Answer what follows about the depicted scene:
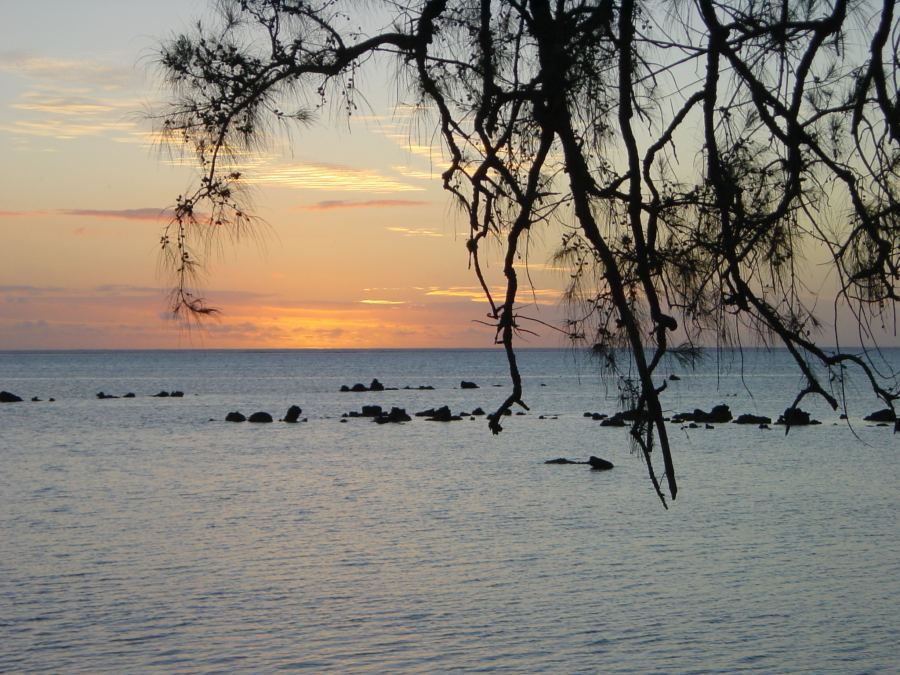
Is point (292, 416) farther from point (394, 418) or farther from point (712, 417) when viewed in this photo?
point (712, 417)

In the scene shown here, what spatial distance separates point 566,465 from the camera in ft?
87.8

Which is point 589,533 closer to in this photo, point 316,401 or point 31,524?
point 31,524

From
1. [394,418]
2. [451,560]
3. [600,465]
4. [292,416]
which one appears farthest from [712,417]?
[451,560]

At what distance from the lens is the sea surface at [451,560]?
35.6ft

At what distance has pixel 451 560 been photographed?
49.8 ft

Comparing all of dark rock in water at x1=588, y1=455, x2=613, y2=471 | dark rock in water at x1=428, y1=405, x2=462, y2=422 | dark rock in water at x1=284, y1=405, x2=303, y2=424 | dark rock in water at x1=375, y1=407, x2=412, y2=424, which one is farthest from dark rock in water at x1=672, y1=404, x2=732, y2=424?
dark rock in water at x1=588, y1=455, x2=613, y2=471

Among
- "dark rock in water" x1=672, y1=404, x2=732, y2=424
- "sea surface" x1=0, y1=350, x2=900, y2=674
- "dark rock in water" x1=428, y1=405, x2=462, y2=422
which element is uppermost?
"dark rock in water" x1=672, y1=404, x2=732, y2=424

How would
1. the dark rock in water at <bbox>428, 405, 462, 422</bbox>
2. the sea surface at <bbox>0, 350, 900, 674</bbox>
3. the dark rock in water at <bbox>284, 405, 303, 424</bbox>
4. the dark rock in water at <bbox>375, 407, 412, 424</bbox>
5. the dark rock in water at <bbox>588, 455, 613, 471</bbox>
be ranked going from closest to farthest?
the sea surface at <bbox>0, 350, 900, 674</bbox> → the dark rock in water at <bbox>588, 455, 613, 471</bbox> → the dark rock in water at <bbox>375, 407, 412, 424</bbox> → the dark rock in water at <bbox>428, 405, 462, 422</bbox> → the dark rock in water at <bbox>284, 405, 303, 424</bbox>

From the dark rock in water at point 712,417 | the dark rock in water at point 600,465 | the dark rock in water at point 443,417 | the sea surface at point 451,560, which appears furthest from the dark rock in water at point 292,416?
the dark rock in water at point 600,465

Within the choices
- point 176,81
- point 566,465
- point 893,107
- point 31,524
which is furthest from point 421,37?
point 566,465

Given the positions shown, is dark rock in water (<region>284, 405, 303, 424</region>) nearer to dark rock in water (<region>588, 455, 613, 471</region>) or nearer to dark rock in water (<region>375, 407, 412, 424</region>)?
dark rock in water (<region>375, 407, 412, 424</region>)

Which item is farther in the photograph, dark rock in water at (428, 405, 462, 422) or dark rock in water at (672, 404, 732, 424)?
dark rock in water at (428, 405, 462, 422)

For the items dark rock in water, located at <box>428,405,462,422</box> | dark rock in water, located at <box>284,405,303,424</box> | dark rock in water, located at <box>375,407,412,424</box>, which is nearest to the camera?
dark rock in water, located at <box>375,407,412,424</box>

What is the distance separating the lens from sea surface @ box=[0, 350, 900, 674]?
10.9 metres
